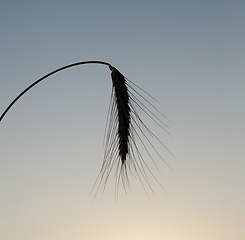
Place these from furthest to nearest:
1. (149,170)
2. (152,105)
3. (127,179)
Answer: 1. (127,179)
2. (152,105)
3. (149,170)

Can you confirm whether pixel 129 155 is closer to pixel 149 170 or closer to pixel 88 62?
pixel 149 170

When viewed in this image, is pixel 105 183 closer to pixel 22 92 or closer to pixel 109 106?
pixel 109 106

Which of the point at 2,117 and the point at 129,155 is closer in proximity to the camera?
the point at 129,155

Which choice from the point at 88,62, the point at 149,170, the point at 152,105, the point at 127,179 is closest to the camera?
the point at 149,170

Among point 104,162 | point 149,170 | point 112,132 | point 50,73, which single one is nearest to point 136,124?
point 112,132

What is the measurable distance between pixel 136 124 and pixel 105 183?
776 millimetres

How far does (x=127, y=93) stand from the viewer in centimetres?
432

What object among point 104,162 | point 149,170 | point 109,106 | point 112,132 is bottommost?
point 149,170

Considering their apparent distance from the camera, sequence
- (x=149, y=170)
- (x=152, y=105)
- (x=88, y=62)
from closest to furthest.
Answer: (x=149, y=170) < (x=152, y=105) < (x=88, y=62)

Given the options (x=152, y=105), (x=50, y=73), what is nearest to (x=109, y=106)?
(x=152, y=105)

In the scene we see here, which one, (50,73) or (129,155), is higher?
(50,73)

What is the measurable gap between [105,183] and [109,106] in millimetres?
909

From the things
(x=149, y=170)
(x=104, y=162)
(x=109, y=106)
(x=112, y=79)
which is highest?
(x=112, y=79)

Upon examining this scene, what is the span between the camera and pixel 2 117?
5016 mm
